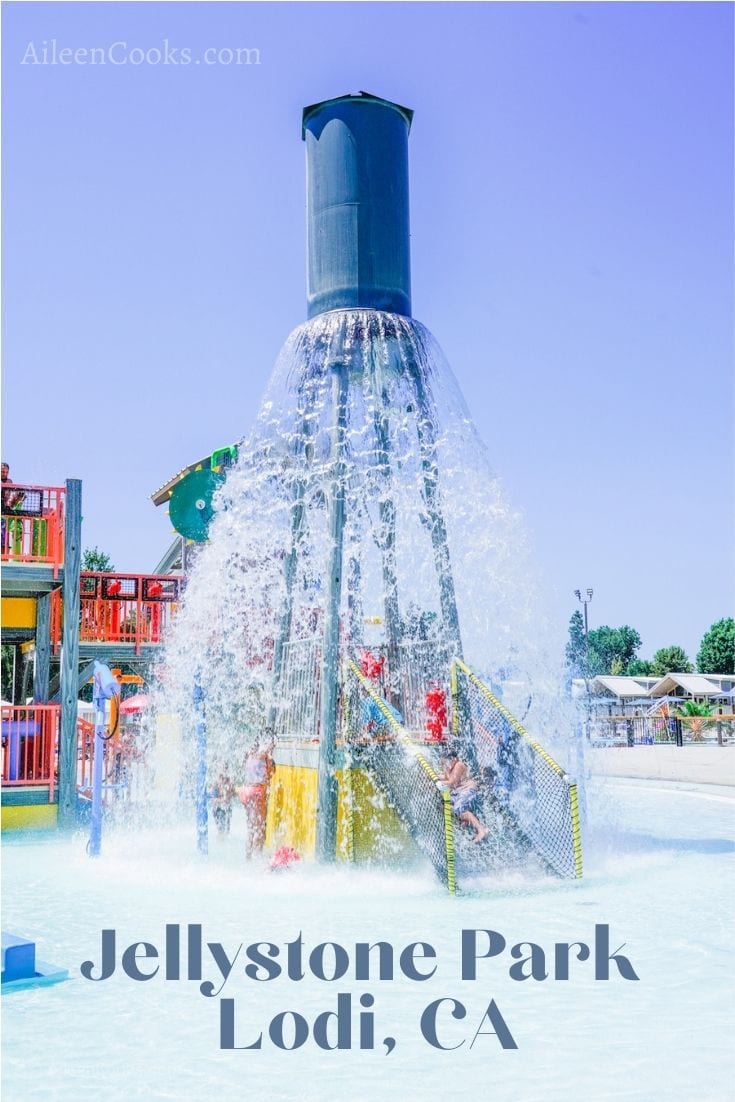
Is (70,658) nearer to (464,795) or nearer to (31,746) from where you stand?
(31,746)

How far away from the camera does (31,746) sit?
1537 centimetres

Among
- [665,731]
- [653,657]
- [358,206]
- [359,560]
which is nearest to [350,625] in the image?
[359,560]

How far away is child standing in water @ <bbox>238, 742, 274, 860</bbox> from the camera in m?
11.2

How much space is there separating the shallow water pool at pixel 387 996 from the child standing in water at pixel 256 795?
0.66m

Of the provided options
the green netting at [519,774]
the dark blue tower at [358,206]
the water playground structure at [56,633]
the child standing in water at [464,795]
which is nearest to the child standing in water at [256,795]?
the child standing in water at [464,795]

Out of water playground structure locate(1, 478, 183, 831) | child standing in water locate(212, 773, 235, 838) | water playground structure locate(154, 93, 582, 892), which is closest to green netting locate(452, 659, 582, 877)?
water playground structure locate(154, 93, 582, 892)

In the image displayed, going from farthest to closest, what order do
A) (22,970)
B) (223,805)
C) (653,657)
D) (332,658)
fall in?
(653,657) → (223,805) → (332,658) → (22,970)

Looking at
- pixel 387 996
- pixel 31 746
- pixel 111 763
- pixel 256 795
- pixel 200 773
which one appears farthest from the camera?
pixel 111 763

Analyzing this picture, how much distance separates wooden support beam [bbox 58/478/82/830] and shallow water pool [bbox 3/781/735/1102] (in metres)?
3.79

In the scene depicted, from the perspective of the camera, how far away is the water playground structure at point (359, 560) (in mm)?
10258

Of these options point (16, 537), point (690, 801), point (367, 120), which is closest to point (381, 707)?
point (367, 120)

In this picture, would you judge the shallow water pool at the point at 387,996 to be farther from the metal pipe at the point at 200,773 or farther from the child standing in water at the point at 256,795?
the child standing in water at the point at 256,795

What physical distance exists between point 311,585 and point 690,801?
8.51 metres

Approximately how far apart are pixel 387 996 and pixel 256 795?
5224 mm
